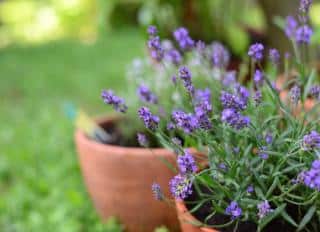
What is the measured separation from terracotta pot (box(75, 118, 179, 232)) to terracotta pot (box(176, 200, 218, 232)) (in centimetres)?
37

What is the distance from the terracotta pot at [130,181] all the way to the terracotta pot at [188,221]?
0.37 metres

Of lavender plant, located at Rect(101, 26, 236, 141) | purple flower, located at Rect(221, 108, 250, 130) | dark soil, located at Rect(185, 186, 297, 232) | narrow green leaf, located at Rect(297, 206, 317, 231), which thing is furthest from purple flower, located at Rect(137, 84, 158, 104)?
narrow green leaf, located at Rect(297, 206, 317, 231)

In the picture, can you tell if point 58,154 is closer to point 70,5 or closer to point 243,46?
point 243,46

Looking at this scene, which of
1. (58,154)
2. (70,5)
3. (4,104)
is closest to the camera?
(58,154)

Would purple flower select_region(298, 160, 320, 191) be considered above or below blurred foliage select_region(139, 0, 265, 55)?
below

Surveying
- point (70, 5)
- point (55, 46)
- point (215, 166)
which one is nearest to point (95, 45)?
point (55, 46)

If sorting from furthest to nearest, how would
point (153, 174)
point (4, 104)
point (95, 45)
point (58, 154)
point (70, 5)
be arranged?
point (70, 5) < point (95, 45) < point (4, 104) < point (58, 154) < point (153, 174)

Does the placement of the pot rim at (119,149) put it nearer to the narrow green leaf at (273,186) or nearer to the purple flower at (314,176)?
the narrow green leaf at (273,186)

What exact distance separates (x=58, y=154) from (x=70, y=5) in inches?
179

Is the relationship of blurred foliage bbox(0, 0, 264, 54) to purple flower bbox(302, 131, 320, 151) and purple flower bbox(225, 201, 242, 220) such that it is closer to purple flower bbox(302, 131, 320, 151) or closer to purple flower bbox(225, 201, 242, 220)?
purple flower bbox(225, 201, 242, 220)

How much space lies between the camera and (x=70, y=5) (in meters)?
7.00

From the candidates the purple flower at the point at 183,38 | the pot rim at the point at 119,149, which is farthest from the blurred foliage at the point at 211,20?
the purple flower at the point at 183,38

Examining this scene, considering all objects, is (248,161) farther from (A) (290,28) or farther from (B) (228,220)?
(A) (290,28)

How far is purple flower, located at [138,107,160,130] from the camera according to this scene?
1.09 meters
